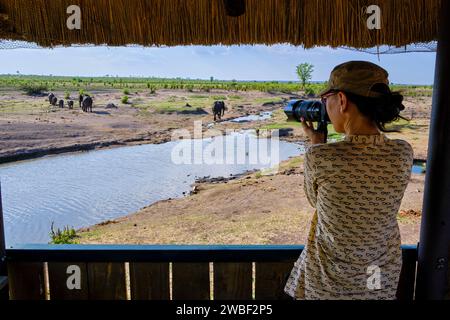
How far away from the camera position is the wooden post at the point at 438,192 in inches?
49.7

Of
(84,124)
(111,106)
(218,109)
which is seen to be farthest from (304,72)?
(111,106)

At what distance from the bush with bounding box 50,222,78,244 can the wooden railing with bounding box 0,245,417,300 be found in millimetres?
4372

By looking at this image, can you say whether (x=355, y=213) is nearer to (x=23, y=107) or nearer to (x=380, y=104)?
(x=380, y=104)

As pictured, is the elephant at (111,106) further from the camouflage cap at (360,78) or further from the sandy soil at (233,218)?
the camouflage cap at (360,78)

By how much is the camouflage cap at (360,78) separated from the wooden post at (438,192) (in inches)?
20.1

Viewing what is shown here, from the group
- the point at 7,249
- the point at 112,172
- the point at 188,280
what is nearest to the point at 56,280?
the point at 7,249

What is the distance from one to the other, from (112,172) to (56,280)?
9654 mm

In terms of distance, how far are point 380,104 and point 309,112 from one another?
0.31 metres

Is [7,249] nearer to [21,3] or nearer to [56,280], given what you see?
[56,280]

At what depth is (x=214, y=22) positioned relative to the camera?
160 cm

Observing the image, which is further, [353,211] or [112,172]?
[112,172]

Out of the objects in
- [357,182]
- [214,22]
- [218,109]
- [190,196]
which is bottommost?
[190,196]

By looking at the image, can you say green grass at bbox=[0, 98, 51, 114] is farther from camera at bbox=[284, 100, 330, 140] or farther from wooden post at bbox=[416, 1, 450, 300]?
wooden post at bbox=[416, 1, 450, 300]
